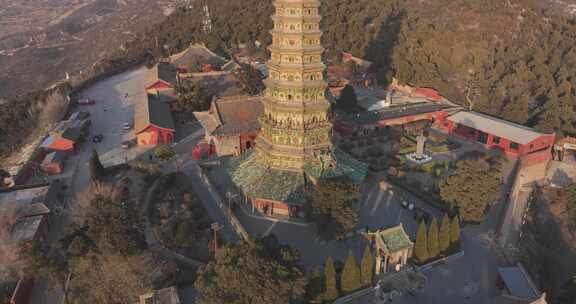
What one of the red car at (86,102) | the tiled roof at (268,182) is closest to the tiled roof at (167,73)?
the red car at (86,102)

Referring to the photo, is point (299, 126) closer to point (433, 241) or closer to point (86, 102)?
point (433, 241)

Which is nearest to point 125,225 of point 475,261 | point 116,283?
point 116,283

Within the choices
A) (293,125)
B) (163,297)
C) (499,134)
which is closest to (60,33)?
(293,125)

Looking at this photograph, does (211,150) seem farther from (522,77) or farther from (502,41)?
(502,41)

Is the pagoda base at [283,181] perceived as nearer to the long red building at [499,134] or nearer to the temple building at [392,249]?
the temple building at [392,249]

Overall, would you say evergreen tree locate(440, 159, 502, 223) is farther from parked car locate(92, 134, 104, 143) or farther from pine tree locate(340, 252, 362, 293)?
parked car locate(92, 134, 104, 143)

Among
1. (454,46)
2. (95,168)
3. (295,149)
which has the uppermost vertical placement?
(454,46)
